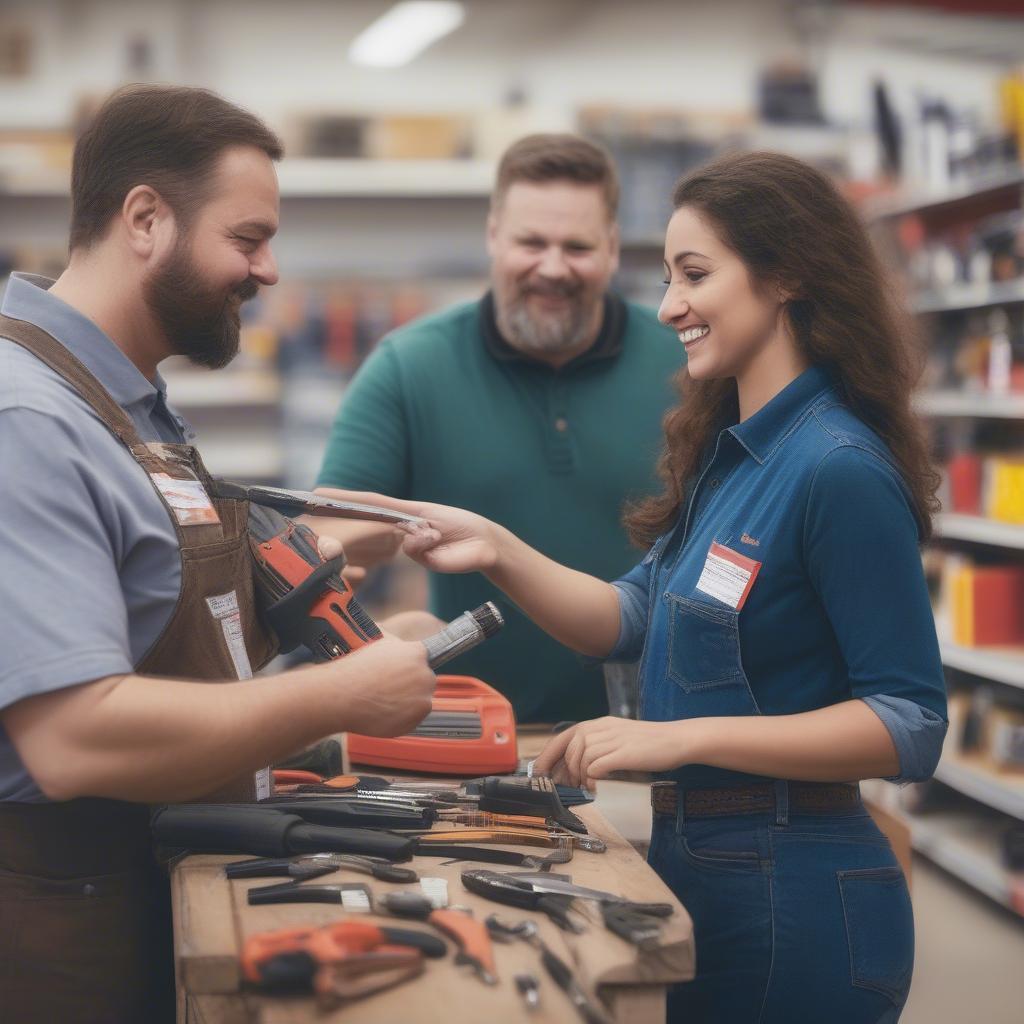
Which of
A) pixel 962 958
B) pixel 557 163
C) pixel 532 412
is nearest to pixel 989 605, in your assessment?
pixel 962 958

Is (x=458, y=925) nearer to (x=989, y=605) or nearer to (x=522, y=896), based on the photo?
(x=522, y=896)

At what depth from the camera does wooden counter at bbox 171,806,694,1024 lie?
1.25 m

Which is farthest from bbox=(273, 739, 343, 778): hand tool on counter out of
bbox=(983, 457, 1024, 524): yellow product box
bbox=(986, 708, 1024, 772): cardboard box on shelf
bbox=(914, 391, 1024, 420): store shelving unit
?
bbox=(986, 708, 1024, 772): cardboard box on shelf

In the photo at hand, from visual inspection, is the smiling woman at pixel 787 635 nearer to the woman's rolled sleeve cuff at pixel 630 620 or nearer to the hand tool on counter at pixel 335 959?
the woman's rolled sleeve cuff at pixel 630 620

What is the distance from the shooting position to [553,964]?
1.32 m

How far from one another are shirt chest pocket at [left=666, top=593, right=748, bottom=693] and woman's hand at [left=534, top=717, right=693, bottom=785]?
0.12 m

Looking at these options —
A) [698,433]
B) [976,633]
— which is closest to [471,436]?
[698,433]

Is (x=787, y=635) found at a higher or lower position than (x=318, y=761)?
higher

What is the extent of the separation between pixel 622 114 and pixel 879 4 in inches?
71.2

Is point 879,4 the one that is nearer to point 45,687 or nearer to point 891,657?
point 891,657

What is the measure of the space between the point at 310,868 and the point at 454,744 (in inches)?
21.8

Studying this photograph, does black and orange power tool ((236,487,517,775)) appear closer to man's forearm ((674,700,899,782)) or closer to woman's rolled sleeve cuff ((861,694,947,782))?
man's forearm ((674,700,899,782))

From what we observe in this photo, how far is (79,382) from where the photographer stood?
63.3 inches

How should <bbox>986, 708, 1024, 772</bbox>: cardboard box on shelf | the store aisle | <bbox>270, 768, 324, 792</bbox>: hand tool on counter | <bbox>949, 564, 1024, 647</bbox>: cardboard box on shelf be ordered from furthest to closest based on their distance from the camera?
1. <bbox>949, 564, 1024, 647</bbox>: cardboard box on shelf
2. <bbox>986, 708, 1024, 772</bbox>: cardboard box on shelf
3. the store aisle
4. <bbox>270, 768, 324, 792</bbox>: hand tool on counter
